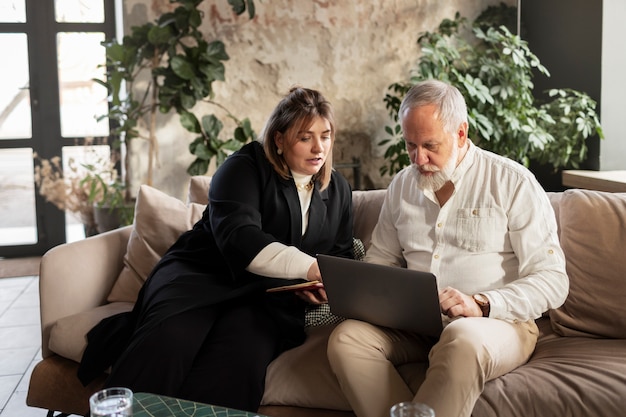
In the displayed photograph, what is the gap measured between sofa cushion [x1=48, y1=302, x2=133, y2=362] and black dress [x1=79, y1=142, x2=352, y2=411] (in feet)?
0.15

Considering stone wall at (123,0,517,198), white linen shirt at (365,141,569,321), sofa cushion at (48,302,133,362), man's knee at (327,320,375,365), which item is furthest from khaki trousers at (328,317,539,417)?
stone wall at (123,0,517,198)

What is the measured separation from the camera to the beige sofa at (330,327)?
2.02m

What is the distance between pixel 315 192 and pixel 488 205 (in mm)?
632

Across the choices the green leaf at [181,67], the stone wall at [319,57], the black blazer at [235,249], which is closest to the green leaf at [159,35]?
the green leaf at [181,67]

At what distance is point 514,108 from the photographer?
4574mm

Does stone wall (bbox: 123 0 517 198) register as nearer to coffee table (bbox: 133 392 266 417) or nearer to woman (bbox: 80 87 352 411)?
woman (bbox: 80 87 352 411)

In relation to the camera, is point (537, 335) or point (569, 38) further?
point (569, 38)

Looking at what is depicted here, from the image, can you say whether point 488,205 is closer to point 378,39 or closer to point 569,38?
point 569,38

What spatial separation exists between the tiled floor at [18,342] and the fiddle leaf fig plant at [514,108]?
95.8 inches

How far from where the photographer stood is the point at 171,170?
5125 millimetres

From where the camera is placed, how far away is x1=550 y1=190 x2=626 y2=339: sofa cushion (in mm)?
2354

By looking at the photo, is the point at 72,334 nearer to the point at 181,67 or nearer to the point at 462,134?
the point at 462,134

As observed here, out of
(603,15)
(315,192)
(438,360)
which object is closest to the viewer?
(438,360)

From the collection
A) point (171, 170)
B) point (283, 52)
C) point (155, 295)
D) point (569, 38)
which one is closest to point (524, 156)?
point (569, 38)
